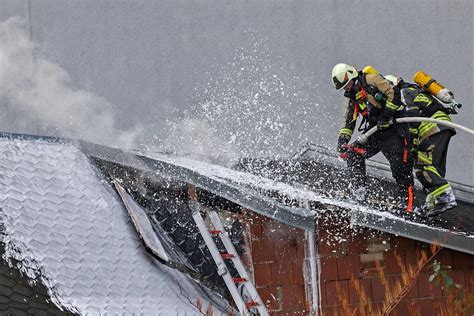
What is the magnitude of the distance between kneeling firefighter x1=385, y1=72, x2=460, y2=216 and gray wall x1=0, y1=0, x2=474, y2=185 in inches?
229

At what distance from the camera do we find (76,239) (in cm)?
526

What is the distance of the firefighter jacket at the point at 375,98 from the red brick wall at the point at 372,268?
1683mm

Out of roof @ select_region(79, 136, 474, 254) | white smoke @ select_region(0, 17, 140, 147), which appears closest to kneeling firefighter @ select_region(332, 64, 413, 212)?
roof @ select_region(79, 136, 474, 254)

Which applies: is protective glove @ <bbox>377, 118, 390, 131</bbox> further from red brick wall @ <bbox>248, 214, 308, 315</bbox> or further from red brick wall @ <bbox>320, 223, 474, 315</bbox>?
red brick wall @ <bbox>248, 214, 308, 315</bbox>

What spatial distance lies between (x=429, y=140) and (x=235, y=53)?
6544mm

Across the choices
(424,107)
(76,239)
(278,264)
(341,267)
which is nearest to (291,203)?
(278,264)

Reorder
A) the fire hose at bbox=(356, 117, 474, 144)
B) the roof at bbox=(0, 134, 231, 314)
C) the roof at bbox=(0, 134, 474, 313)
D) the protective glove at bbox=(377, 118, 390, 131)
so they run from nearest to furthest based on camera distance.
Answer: the roof at bbox=(0, 134, 231, 314) < the roof at bbox=(0, 134, 474, 313) < the fire hose at bbox=(356, 117, 474, 144) < the protective glove at bbox=(377, 118, 390, 131)

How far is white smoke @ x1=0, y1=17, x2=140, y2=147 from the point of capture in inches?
565

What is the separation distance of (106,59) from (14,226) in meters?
9.26

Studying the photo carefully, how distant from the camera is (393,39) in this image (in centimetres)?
1361

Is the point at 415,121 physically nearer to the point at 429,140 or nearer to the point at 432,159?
the point at 429,140

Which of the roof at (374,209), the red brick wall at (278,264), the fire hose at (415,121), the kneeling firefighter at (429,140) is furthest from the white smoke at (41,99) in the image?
the red brick wall at (278,264)

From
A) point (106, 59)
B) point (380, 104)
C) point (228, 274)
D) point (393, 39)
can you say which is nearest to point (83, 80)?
point (106, 59)

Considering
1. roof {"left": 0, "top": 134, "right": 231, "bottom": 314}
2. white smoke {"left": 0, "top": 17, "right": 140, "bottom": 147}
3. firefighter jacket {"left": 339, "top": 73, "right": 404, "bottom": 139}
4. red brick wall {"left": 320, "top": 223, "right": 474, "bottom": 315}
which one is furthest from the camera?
white smoke {"left": 0, "top": 17, "right": 140, "bottom": 147}
